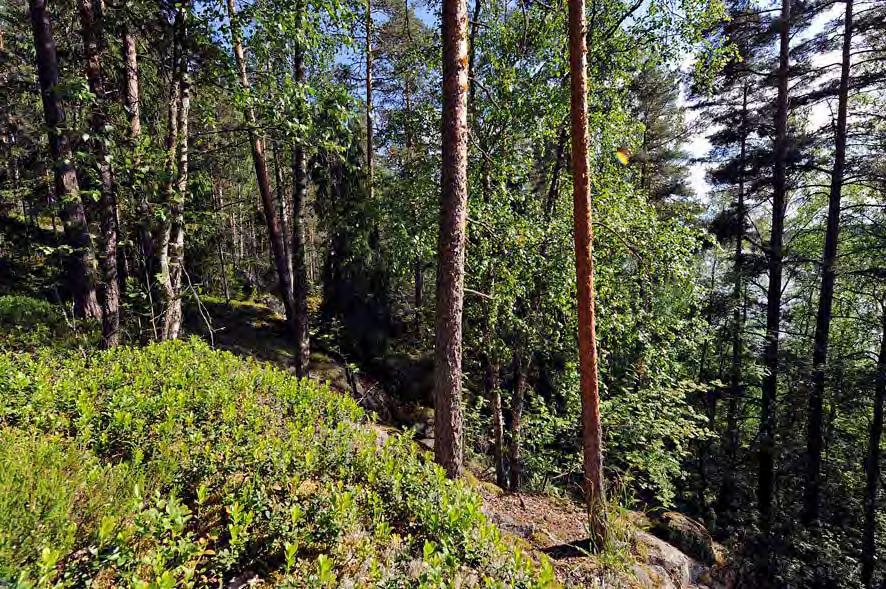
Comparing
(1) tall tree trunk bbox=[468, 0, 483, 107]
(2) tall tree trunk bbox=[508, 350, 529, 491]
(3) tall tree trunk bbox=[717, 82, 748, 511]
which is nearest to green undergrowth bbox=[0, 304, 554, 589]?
(2) tall tree trunk bbox=[508, 350, 529, 491]

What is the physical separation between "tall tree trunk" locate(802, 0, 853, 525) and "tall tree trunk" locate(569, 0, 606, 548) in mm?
8386

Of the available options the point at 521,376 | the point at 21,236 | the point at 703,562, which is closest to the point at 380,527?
the point at 521,376

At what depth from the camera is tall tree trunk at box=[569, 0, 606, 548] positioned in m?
5.07

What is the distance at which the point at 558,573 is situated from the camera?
14.7ft

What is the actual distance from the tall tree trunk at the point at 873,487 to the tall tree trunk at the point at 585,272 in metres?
8.97

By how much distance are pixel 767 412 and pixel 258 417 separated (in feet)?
44.3

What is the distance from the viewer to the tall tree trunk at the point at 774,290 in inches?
411

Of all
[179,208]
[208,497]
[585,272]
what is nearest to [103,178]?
[179,208]

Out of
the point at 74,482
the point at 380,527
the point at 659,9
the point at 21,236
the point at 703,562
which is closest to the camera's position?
the point at 74,482

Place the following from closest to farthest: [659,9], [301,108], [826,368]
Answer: [301,108]
[659,9]
[826,368]

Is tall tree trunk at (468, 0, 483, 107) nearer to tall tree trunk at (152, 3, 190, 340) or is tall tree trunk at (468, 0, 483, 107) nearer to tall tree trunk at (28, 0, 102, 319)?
tall tree trunk at (152, 3, 190, 340)

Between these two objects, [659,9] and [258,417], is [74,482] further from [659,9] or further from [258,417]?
[659,9]

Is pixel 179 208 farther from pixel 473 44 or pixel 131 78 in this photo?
pixel 473 44

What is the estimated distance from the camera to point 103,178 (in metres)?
5.79
